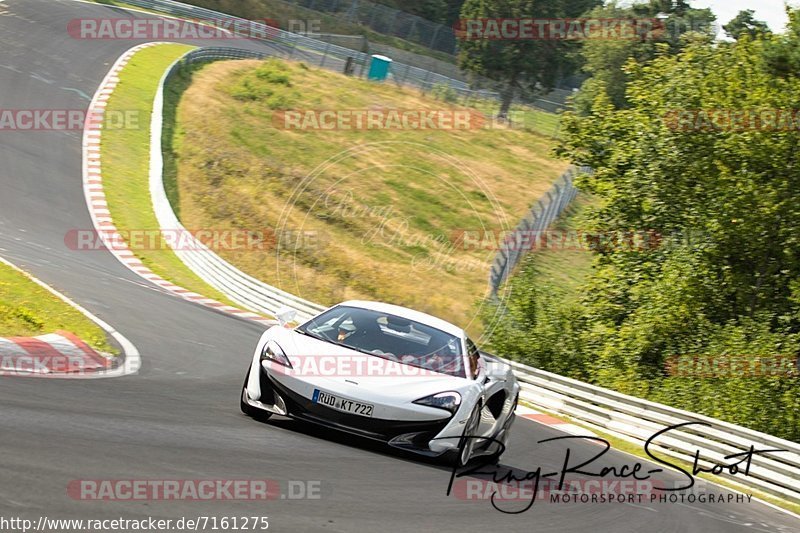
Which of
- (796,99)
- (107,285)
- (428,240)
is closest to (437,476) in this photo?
(107,285)

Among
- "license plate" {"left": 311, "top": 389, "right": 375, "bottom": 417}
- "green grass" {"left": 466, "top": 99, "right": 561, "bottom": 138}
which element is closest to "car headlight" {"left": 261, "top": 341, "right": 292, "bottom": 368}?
"license plate" {"left": 311, "top": 389, "right": 375, "bottom": 417}

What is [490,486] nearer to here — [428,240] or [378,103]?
[428,240]

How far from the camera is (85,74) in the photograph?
119 feet

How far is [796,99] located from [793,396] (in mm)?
8185

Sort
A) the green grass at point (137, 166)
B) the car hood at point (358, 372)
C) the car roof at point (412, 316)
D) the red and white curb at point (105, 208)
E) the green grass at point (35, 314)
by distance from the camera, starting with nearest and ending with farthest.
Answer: the car hood at point (358, 372), the car roof at point (412, 316), the green grass at point (35, 314), the red and white curb at point (105, 208), the green grass at point (137, 166)

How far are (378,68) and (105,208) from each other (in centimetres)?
3360

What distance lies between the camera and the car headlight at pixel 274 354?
824cm

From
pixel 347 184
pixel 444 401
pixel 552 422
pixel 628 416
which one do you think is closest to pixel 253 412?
pixel 444 401

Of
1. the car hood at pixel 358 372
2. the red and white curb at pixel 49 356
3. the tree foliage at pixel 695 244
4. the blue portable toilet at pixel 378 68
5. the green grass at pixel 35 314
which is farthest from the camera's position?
the blue portable toilet at pixel 378 68

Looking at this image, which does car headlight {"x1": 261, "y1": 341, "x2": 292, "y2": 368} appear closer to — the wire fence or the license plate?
the license plate

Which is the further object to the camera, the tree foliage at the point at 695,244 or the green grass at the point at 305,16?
the green grass at the point at 305,16

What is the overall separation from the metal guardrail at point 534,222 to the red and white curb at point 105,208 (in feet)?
28.6

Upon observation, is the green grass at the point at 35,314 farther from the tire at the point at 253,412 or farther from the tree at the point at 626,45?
the tree at the point at 626,45

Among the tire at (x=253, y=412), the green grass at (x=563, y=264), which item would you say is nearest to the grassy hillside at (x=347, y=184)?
the green grass at (x=563, y=264)
